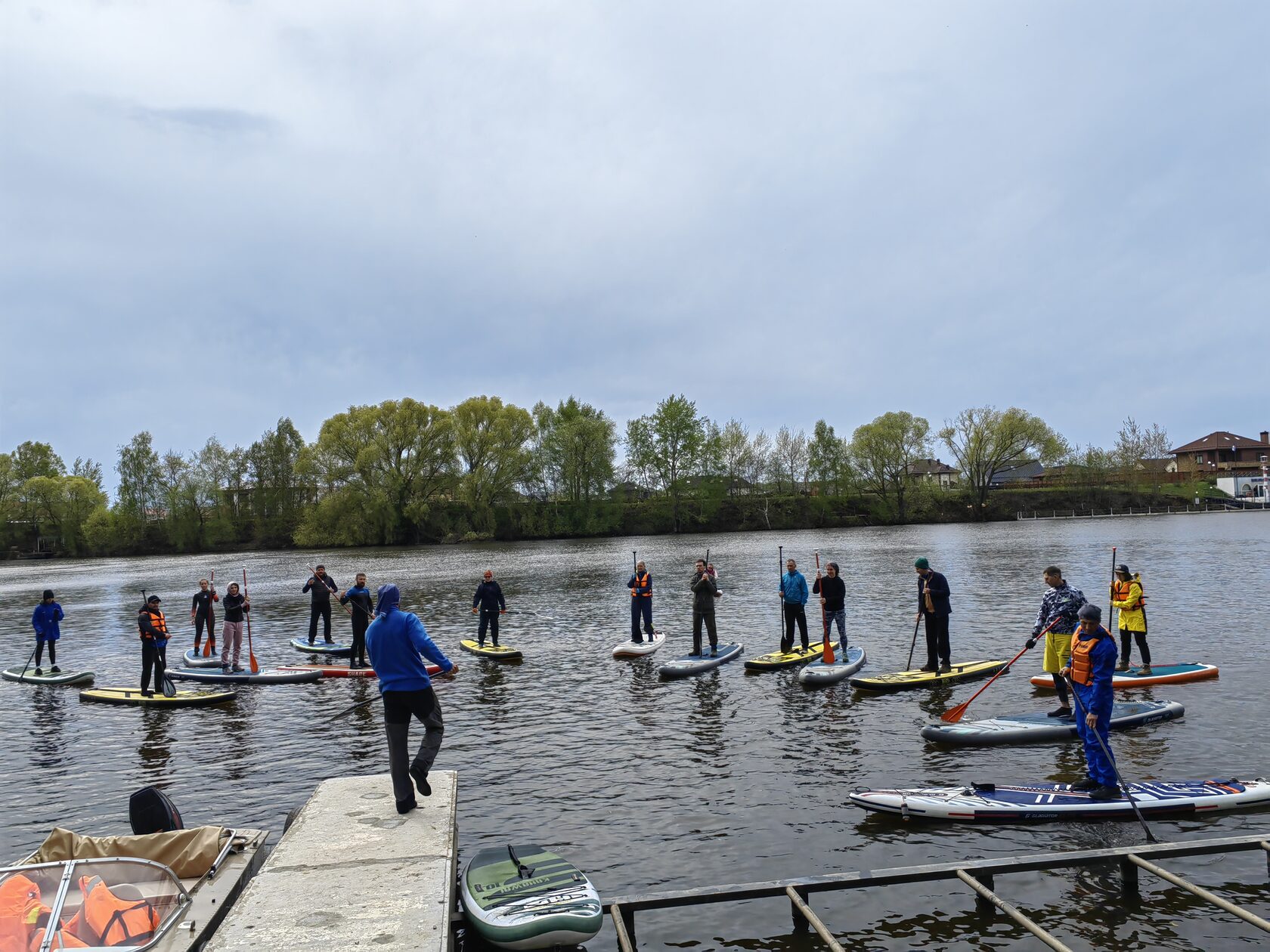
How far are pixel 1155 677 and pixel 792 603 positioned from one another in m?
7.60

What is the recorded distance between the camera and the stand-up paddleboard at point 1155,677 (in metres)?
16.1

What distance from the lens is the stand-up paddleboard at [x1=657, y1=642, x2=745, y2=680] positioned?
18.9 m

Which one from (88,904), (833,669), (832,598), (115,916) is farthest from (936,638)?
(88,904)

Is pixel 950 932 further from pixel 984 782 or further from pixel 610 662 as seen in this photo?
pixel 610 662

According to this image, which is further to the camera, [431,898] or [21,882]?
[431,898]

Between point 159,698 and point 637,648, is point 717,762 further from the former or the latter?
point 159,698

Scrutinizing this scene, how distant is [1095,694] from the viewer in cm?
984

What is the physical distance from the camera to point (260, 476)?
362 ft

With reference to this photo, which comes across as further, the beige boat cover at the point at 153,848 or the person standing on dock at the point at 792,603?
the person standing on dock at the point at 792,603

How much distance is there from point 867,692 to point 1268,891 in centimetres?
872

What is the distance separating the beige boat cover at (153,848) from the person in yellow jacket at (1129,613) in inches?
650

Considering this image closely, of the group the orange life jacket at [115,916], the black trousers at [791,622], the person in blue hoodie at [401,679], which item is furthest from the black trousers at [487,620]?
the orange life jacket at [115,916]

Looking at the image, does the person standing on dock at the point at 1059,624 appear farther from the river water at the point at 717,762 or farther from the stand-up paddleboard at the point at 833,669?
the stand-up paddleboard at the point at 833,669

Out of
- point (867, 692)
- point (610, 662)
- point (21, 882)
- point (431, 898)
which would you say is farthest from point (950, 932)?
point (610, 662)
